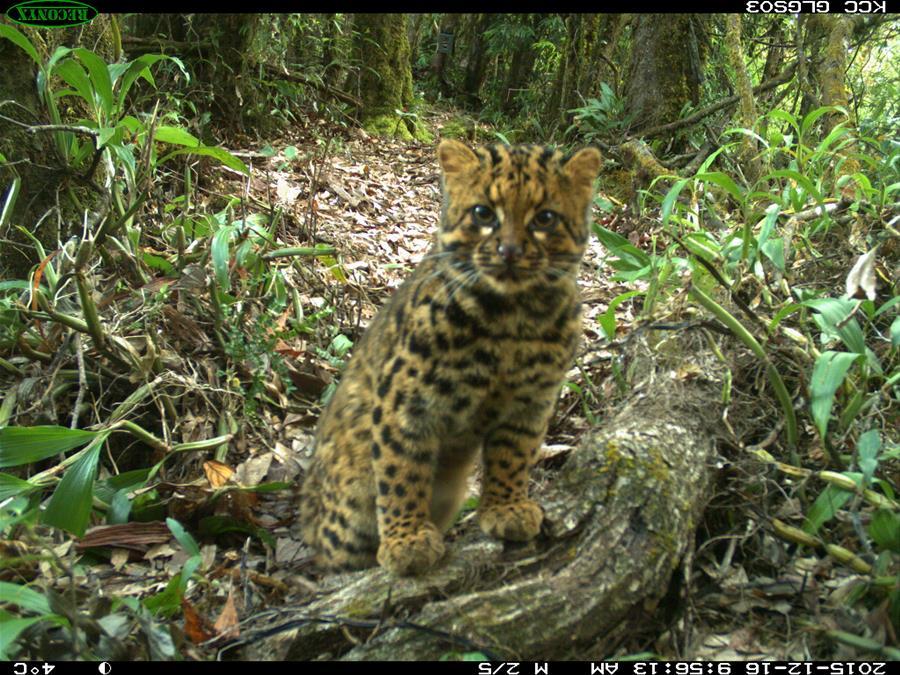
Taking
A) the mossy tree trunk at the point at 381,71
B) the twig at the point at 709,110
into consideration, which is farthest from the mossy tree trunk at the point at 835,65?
the mossy tree trunk at the point at 381,71

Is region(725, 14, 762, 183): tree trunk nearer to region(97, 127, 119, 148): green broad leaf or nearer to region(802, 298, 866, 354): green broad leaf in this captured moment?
region(802, 298, 866, 354): green broad leaf

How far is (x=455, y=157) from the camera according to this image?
13.5ft

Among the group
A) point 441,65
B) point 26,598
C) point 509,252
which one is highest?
point 441,65

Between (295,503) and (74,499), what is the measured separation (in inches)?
62.3

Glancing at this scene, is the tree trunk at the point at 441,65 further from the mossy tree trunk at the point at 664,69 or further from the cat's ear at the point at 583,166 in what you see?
the cat's ear at the point at 583,166

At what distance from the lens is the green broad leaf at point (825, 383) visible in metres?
3.55

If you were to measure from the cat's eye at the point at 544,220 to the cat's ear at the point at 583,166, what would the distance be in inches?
11.5

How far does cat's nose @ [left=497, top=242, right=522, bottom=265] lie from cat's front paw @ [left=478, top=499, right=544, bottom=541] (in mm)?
1296

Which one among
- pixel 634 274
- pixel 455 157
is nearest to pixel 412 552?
pixel 455 157

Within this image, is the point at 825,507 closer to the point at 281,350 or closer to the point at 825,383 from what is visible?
the point at 825,383

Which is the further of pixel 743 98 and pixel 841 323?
pixel 743 98

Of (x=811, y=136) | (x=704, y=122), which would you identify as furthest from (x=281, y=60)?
(x=811, y=136)

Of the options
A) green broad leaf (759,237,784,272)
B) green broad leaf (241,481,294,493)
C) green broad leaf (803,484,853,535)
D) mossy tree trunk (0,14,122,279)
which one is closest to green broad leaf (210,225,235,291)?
mossy tree trunk (0,14,122,279)

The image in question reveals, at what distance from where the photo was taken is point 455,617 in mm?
3266
